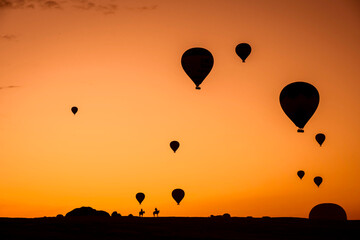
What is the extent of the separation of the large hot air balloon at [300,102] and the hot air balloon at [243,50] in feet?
22.2

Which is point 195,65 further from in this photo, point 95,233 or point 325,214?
point 95,233

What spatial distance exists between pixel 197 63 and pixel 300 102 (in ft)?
18.7

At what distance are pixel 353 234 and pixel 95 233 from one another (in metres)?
2.33

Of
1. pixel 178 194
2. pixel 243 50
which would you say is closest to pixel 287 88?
pixel 243 50

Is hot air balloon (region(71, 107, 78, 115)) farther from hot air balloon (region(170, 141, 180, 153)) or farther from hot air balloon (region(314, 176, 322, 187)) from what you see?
hot air balloon (region(314, 176, 322, 187))

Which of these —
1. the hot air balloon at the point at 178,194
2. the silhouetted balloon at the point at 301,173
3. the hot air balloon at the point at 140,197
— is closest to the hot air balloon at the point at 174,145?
the hot air balloon at the point at 178,194

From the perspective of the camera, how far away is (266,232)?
4.65m

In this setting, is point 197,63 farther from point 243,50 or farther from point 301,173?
point 301,173

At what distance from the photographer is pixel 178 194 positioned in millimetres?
38469

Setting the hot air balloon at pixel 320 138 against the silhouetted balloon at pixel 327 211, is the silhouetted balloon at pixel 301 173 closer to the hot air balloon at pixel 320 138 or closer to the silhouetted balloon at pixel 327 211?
the hot air balloon at pixel 320 138

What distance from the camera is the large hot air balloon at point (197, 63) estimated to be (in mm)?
25094

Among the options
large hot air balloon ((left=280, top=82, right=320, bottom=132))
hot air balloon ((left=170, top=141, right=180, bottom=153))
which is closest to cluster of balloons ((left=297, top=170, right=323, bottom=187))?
hot air balloon ((left=170, top=141, right=180, bottom=153))

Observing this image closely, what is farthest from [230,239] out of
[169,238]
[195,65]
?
[195,65]

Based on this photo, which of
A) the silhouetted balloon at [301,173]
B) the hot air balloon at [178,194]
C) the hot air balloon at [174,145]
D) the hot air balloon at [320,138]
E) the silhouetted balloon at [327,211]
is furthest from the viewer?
the silhouetted balloon at [301,173]
